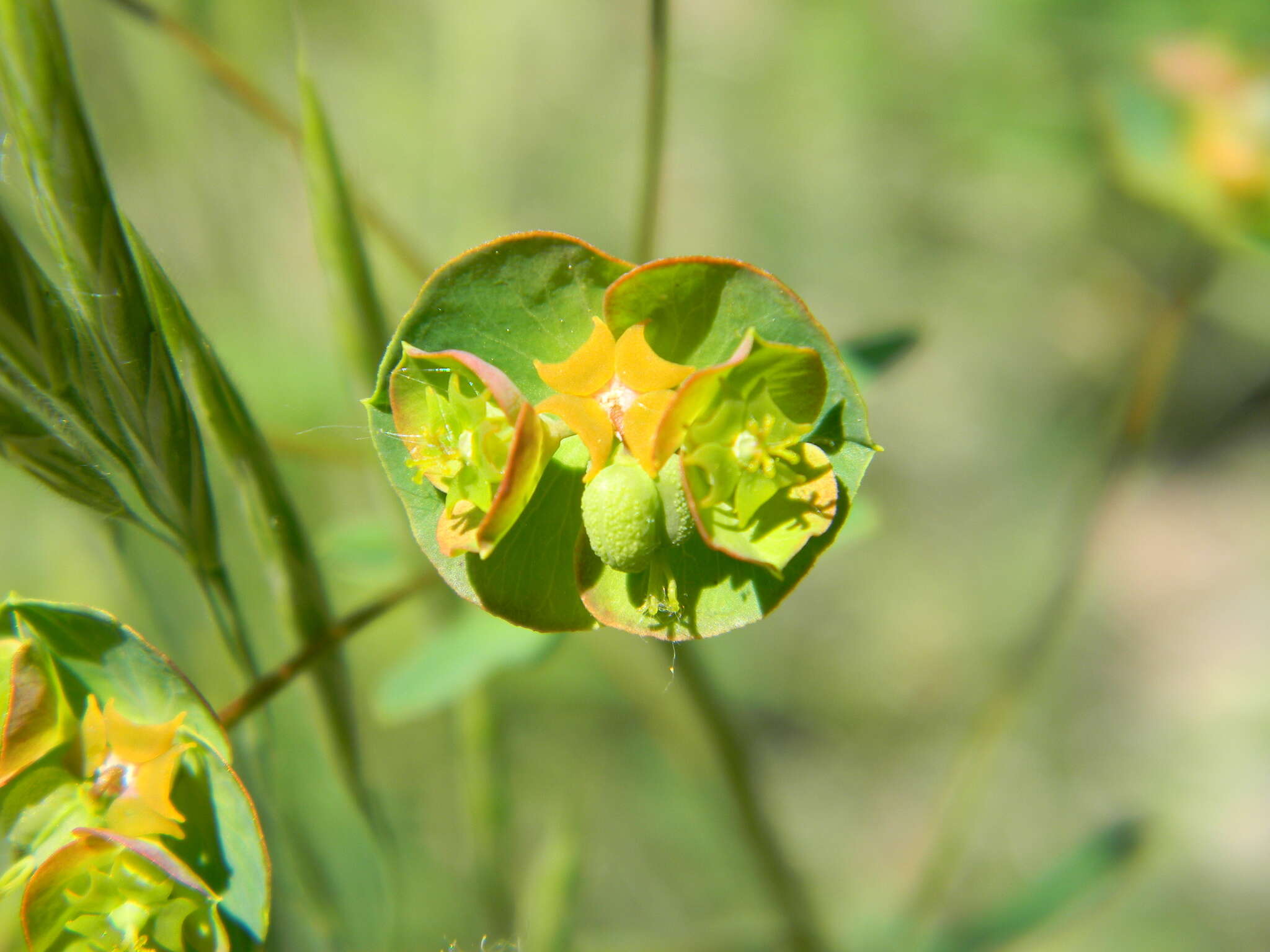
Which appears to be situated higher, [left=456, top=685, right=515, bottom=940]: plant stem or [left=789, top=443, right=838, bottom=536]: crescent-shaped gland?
[left=789, top=443, right=838, bottom=536]: crescent-shaped gland

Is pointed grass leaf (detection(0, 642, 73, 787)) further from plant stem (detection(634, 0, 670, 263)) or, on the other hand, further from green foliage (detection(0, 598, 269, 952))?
plant stem (detection(634, 0, 670, 263))

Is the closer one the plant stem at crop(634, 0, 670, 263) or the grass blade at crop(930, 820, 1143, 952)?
the plant stem at crop(634, 0, 670, 263)

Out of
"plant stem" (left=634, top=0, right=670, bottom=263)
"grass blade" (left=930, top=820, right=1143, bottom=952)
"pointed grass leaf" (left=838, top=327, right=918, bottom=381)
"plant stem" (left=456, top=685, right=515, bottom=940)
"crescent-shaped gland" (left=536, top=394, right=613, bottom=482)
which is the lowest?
"grass blade" (left=930, top=820, right=1143, bottom=952)

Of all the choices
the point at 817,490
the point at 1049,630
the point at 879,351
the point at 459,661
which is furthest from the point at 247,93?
the point at 1049,630

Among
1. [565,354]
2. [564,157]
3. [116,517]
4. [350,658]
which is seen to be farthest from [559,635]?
[564,157]

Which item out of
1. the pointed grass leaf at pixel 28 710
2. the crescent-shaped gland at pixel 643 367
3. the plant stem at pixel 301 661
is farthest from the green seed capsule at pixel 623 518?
the pointed grass leaf at pixel 28 710

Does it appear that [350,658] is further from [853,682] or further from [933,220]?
[933,220]

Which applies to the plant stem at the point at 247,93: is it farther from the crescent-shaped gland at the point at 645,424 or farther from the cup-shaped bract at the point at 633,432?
the crescent-shaped gland at the point at 645,424

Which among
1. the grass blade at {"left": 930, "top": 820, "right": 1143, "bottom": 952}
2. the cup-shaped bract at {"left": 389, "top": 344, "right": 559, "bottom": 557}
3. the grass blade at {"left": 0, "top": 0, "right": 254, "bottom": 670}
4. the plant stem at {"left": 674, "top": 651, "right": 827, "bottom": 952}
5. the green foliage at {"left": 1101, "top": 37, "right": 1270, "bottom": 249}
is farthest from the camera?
the green foliage at {"left": 1101, "top": 37, "right": 1270, "bottom": 249}

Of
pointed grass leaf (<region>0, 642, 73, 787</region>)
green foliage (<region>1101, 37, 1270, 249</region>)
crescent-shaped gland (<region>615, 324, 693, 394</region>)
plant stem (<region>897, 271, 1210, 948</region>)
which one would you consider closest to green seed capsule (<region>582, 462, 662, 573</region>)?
crescent-shaped gland (<region>615, 324, 693, 394</region>)
